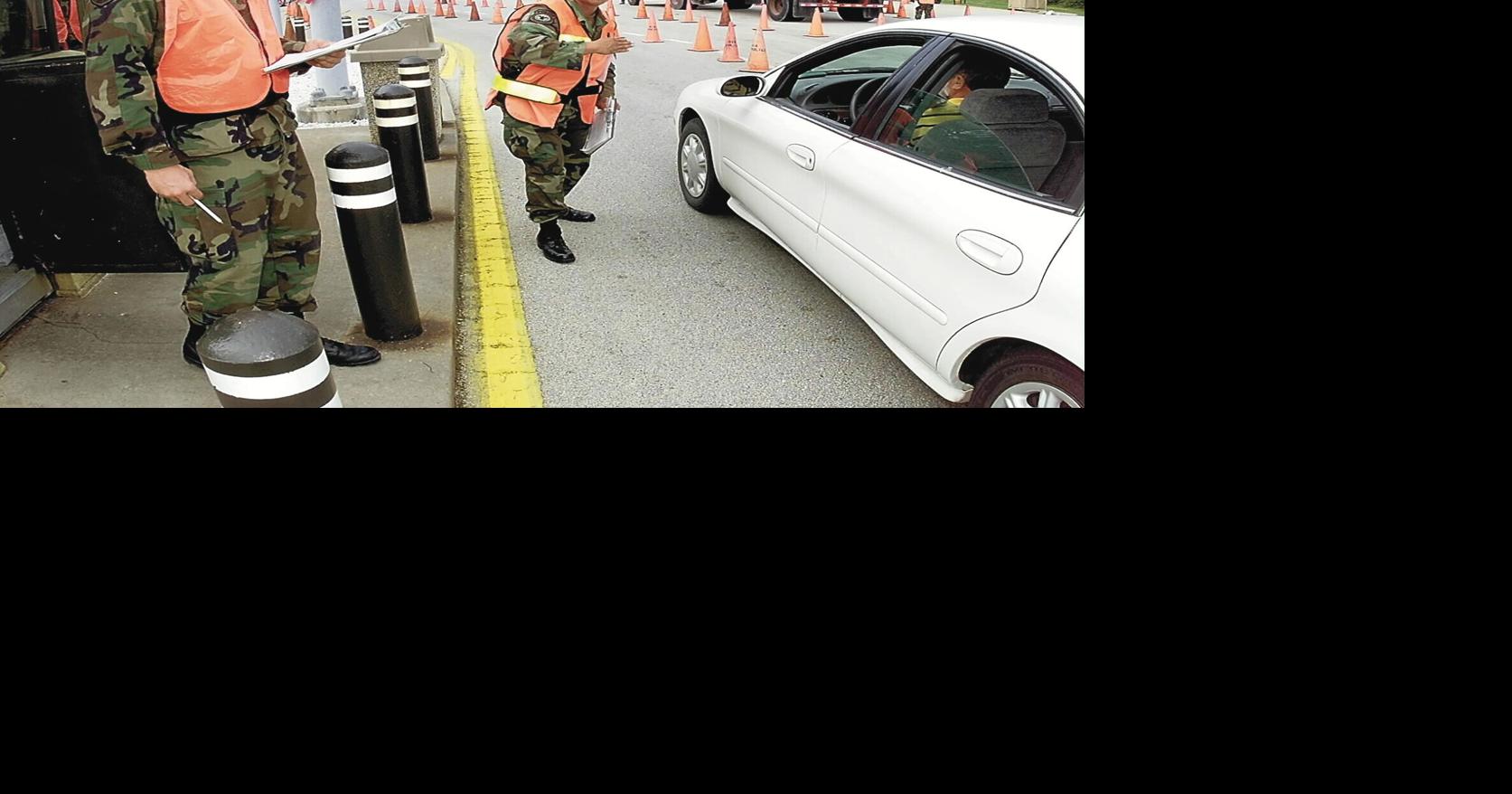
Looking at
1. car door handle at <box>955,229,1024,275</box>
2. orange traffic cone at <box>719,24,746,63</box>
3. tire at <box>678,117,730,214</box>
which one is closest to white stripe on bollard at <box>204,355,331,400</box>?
car door handle at <box>955,229,1024,275</box>

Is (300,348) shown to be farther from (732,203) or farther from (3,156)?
(732,203)

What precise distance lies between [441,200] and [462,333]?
1.76m

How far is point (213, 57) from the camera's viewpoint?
2551mm

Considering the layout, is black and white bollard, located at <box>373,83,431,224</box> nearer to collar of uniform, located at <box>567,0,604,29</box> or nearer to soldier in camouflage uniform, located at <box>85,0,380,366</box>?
collar of uniform, located at <box>567,0,604,29</box>

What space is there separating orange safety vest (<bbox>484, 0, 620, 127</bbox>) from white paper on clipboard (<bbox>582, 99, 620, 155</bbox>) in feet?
0.92

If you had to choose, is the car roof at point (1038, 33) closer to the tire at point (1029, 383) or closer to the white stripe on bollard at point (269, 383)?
the tire at point (1029, 383)

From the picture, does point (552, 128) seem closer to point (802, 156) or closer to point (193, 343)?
point (802, 156)

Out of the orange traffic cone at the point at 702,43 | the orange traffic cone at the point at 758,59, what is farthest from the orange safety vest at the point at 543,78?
the orange traffic cone at the point at 702,43

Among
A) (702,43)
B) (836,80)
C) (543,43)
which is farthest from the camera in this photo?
(702,43)

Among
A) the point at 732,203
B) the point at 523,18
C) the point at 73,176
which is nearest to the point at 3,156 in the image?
the point at 73,176

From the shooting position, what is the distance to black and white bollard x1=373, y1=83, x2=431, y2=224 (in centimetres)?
439

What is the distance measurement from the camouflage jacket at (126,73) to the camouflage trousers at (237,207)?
0.16 metres

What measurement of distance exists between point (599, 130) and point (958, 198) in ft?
7.87

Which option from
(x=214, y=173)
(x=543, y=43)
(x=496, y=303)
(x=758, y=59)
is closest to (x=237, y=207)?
(x=214, y=173)
